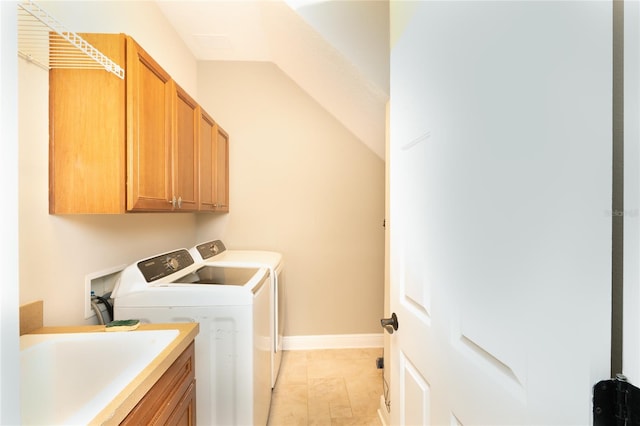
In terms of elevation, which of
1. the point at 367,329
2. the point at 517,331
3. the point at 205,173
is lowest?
the point at 367,329

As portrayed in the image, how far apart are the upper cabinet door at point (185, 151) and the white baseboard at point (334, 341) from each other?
1.74 meters

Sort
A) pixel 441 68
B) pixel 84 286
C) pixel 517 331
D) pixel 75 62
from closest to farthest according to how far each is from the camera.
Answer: pixel 517 331
pixel 441 68
pixel 75 62
pixel 84 286

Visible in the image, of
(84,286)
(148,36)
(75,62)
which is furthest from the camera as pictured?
(148,36)

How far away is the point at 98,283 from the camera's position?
5.08 feet

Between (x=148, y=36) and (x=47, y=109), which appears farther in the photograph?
(x=148, y=36)

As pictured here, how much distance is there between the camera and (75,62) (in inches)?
46.2

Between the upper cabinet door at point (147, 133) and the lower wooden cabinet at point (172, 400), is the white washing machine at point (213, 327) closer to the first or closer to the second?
the lower wooden cabinet at point (172, 400)

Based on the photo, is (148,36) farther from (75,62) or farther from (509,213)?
(509,213)

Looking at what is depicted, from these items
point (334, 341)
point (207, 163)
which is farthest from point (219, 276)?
point (334, 341)

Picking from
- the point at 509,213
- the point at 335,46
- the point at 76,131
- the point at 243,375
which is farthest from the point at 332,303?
the point at 509,213

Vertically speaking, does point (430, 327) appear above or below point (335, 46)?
below

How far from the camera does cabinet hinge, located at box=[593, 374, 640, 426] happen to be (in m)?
0.34

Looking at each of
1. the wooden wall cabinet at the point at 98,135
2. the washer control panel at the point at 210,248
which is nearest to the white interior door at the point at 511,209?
the wooden wall cabinet at the point at 98,135

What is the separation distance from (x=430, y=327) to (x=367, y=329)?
2379 mm
